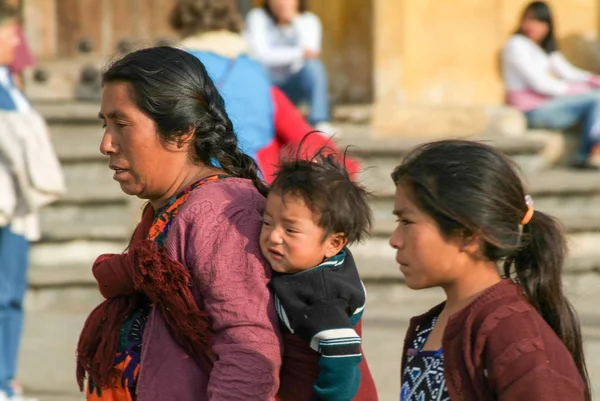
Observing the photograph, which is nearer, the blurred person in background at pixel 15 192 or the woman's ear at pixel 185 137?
the woman's ear at pixel 185 137

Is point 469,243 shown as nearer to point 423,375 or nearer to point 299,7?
point 423,375

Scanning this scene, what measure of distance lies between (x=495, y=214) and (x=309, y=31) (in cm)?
602

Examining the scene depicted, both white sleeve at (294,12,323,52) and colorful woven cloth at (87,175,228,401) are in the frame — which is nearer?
colorful woven cloth at (87,175,228,401)

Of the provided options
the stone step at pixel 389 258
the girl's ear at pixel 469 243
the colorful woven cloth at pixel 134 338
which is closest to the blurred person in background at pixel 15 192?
the stone step at pixel 389 258

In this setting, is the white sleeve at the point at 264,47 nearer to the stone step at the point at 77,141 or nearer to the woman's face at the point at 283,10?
the woman's face at the point at 283,10

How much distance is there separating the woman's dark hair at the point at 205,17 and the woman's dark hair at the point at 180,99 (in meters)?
2.29

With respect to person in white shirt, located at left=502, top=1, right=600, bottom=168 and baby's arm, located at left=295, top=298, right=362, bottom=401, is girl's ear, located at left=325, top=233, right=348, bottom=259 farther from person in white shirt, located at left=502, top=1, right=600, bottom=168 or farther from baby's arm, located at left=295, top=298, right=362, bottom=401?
person in white shirt, located at left=502, top=1, right=600, bottom=168

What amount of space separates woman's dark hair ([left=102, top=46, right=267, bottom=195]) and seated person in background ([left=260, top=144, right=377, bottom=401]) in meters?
0.19

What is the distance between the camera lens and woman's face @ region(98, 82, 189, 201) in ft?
8.13

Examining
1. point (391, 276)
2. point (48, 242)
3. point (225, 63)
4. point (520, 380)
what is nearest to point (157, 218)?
point (520, 380)

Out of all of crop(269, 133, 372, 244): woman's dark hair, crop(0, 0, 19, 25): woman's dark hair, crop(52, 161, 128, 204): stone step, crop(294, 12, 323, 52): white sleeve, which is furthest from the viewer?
crop(294, 12, 323, 52): white sleeve

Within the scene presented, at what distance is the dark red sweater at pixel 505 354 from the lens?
6.82 ft

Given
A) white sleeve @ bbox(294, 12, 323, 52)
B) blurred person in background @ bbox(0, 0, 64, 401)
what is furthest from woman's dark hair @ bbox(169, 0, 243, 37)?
white sleeve @ bbox(294, 12, 323, 52)

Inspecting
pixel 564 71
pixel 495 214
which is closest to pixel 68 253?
pixel 564 71
